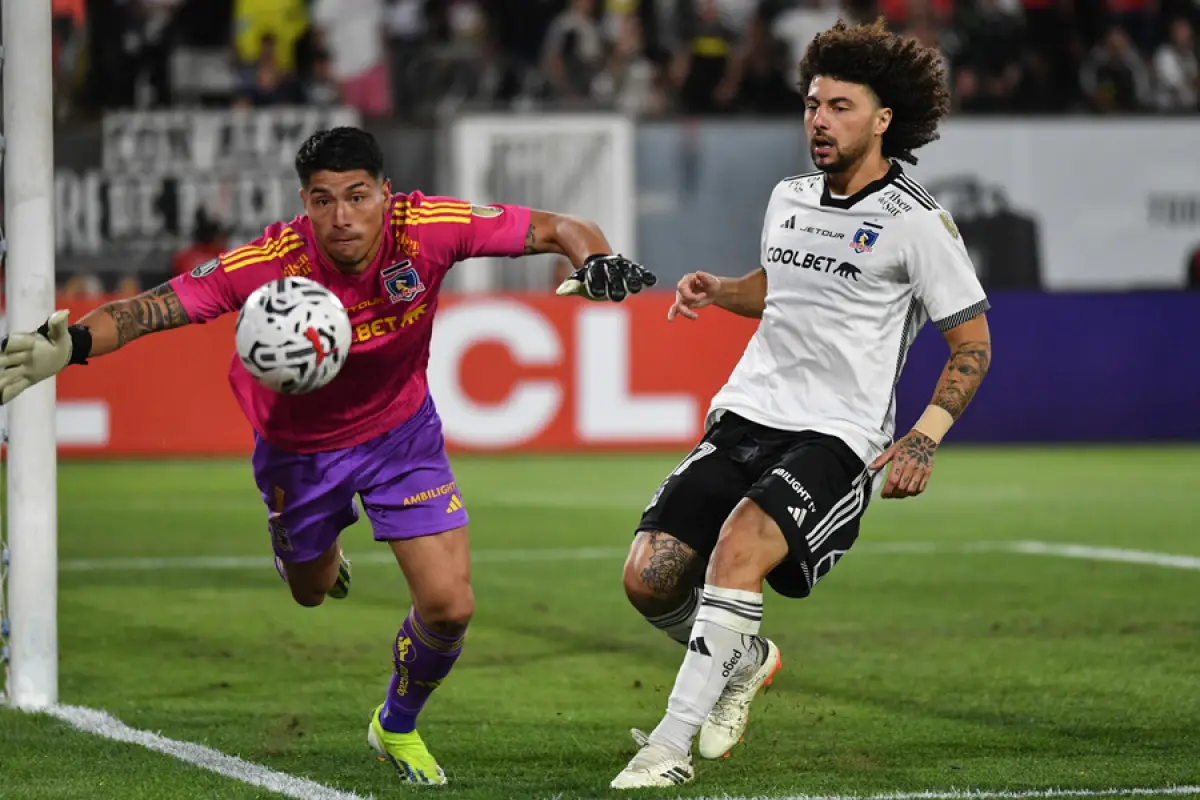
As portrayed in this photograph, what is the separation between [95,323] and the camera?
17.9 ft

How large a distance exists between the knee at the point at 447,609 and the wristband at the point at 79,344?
123 cm

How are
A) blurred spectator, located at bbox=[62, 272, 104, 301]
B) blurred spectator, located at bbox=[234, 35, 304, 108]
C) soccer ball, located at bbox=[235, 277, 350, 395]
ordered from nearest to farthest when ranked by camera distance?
soccer ball, located at bbox=[235, 277, 350, 395], blurred spectator, located at bbox=[62, 272, 104, 301], blurred spectator, located at bbox=[234, 35, 304, 108]

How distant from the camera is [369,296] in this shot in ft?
18.9

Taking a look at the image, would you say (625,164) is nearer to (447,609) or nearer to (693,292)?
(693,292)

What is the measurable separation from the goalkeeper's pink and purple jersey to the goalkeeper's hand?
429 millimetres

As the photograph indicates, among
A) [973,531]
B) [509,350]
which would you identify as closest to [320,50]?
[509,350]

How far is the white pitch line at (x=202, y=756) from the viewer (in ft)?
18.0

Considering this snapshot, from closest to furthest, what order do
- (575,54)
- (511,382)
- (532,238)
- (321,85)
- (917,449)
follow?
(917,449), (532,238), (511,382), (321,85), (575,54)

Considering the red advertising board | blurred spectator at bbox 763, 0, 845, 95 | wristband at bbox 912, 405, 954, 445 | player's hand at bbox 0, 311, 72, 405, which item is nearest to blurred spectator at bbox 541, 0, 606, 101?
blurred spectator at bbox 763, 0, 845, 95

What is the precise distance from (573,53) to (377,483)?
49.0 feet

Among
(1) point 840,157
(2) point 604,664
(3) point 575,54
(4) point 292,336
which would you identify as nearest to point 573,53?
(3) point 575,54

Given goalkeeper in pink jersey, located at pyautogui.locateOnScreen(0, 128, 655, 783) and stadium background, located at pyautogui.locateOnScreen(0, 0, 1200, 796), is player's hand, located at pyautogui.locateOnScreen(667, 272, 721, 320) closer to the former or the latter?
goalkeeper in pink jersey, located at pyautogui.locateOnScreen(0, 128, 655, 783)

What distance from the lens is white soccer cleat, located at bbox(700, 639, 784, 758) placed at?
233 inches

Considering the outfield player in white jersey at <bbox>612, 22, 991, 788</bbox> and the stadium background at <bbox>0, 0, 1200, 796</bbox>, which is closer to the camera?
the outfield player in white jersey at <bbox>612, 22, 991, 788</bbox>
